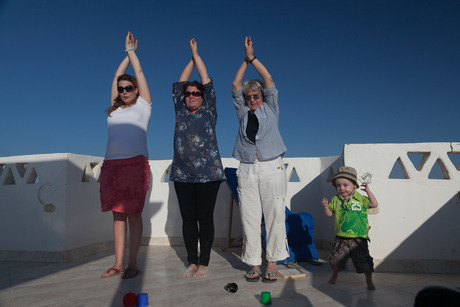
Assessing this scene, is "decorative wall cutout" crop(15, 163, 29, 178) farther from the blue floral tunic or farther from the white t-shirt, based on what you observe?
the blue floral tunic

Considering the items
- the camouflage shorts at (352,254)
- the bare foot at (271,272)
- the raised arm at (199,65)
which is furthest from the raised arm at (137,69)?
the camouflage shorts at (352,254)

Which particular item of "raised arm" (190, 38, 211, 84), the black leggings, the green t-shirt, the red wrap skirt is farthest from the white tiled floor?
"raised arm" (190, 38, 211, 84)

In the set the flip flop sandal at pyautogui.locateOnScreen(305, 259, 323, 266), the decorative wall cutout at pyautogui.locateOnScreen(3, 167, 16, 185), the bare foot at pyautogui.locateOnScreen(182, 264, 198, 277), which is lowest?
the flip flop sandal at pyautogui.locateOnScreen(305, 259, 323, 266)

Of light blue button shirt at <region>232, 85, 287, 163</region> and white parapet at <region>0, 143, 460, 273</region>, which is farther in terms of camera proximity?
white parapet at <region>0, 143, 460, 273</region>

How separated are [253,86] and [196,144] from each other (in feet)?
2.49

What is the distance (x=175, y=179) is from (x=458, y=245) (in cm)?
285

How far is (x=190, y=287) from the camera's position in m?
2.29

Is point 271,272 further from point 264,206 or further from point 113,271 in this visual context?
point 113,271

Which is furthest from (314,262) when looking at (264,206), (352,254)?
(264,206)

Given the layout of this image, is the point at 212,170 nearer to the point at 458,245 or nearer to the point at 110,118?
the point at 110,118

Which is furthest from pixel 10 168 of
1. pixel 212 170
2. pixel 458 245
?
pixel 458 245

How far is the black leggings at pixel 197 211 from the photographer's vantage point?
A: 2652mm

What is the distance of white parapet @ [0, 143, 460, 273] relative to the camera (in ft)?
9.35

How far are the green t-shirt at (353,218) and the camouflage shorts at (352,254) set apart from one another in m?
0.06
